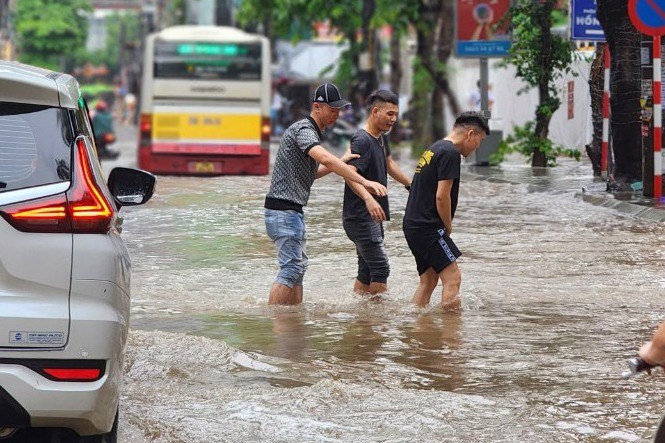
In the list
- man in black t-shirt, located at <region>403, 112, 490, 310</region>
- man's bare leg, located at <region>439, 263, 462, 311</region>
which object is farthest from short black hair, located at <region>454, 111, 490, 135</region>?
man's bare leg, located at <region>439, 263, 462, 311</region>

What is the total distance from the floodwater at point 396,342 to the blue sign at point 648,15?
207 cm

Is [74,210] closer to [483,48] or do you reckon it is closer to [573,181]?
[573,181]

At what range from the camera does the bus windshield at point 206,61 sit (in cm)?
2680

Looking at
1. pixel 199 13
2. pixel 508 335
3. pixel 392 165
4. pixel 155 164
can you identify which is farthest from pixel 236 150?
pixel 199 13

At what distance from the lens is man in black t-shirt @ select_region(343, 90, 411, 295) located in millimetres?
9836

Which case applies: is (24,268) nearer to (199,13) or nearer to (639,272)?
(639,272)

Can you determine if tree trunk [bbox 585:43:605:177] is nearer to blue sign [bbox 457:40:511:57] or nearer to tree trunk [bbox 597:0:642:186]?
tree trunk [bbox 597:0:642:186]

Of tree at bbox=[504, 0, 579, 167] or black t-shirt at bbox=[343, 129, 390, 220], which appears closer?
black t-shirt at bbox=[343, 129, 390, 220]

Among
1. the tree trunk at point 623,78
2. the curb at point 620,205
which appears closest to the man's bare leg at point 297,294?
the curb at point 620,205

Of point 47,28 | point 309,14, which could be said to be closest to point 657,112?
point 309,14

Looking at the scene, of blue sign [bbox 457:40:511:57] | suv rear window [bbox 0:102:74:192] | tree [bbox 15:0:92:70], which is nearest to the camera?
suv rear window [bbox 0:102:74:192]

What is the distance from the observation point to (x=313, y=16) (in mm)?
37781

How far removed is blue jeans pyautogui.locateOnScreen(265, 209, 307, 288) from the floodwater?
0.91 ft

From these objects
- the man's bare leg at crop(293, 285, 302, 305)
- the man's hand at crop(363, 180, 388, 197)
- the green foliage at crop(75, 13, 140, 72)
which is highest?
the man's hand at crop(363, 180, 388, 197)
